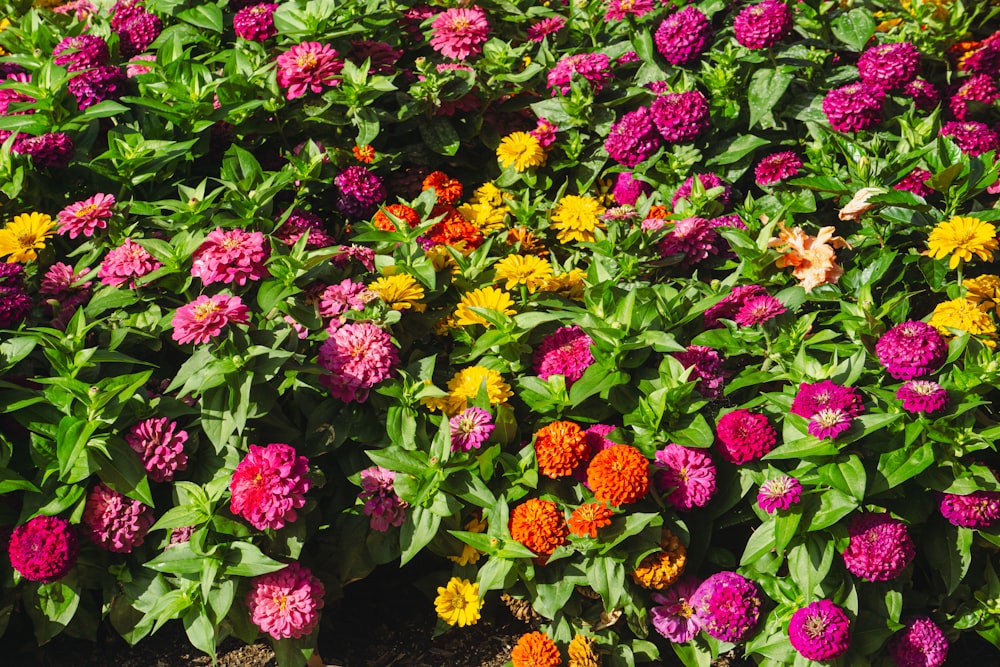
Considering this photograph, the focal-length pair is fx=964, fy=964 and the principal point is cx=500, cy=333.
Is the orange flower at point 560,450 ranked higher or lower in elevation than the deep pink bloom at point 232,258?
lower

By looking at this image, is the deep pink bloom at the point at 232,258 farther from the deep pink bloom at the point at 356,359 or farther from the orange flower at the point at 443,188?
the orange flower at the point at 443,188

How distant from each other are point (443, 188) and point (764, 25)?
1212 millimetres

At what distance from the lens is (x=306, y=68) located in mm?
3090

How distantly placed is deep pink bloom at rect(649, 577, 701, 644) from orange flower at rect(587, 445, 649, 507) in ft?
1.11

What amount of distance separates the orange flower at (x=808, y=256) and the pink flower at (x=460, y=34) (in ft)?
4.29

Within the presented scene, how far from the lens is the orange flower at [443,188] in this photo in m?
3.22

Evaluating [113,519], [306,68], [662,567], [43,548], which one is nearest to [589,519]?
[662,567]

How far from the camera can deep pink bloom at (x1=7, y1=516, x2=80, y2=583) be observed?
223 cm

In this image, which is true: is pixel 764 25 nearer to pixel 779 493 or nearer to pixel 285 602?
pixel 779 493

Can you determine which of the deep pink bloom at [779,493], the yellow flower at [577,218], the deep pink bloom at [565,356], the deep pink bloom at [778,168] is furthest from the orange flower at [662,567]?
the deep pink bloom at [778,168]

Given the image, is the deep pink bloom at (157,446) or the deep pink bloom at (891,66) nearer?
the deep pink bloom at (157,446)

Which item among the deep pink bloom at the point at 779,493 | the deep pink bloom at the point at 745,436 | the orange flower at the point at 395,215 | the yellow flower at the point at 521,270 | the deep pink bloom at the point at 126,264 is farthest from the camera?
the orange flower at the point at 395,215

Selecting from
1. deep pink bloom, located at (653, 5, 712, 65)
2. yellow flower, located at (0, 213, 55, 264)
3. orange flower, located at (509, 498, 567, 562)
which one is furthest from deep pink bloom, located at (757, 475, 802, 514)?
yellow flower, located at (0, 213, 55, 264)

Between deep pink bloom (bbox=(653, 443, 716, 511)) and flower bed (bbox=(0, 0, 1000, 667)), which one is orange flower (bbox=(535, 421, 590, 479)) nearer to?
flower bed (bbox=(0, 0, 1000, 667))
